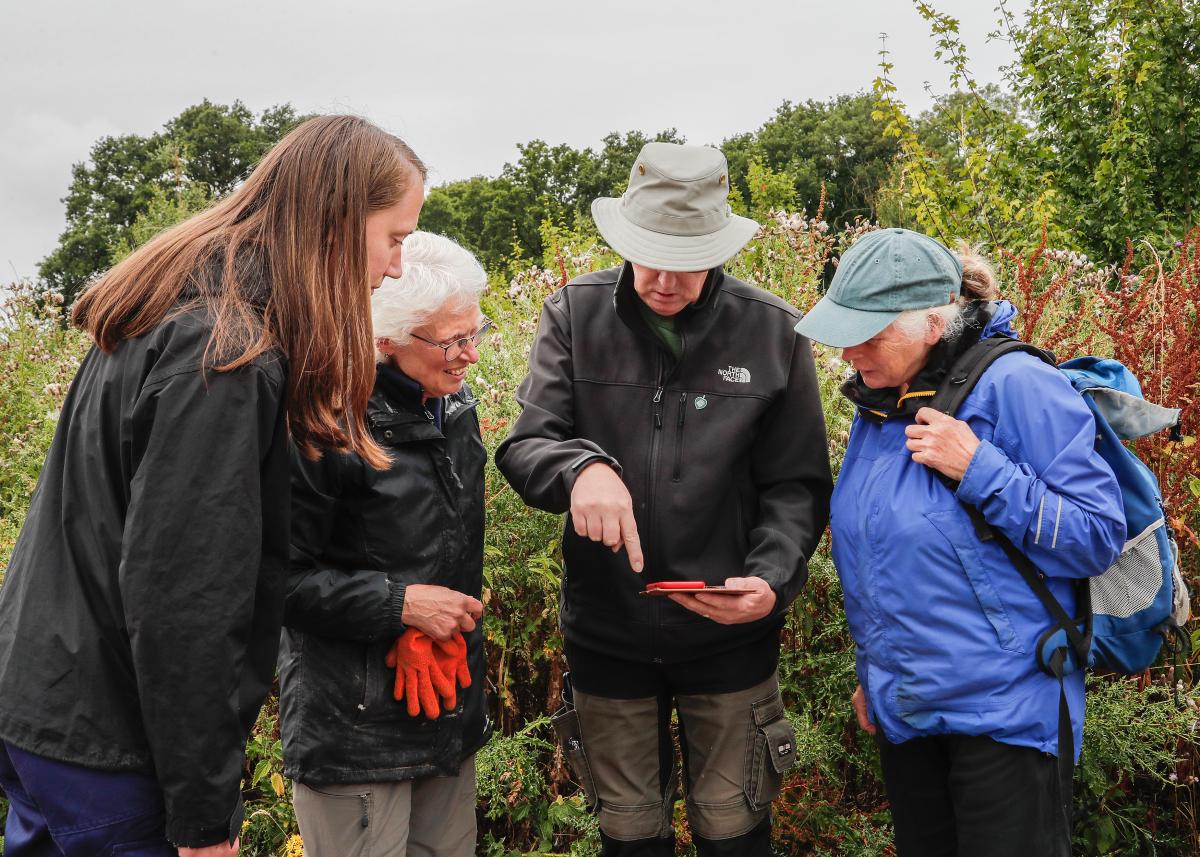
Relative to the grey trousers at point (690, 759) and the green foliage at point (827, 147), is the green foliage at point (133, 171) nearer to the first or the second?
the green foliage at point (827, 147)

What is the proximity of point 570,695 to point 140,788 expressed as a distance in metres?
1.44

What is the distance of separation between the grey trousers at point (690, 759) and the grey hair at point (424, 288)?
1.13 meters

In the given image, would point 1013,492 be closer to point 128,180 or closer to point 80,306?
point 80,306

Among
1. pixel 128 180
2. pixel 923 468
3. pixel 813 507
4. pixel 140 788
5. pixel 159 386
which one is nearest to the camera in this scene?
pixel 159 386

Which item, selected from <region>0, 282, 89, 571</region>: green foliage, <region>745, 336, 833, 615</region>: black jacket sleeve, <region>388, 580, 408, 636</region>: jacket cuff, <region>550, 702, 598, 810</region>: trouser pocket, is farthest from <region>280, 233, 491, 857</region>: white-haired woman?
<region>0, 282, 89, 571</region>: green foliage

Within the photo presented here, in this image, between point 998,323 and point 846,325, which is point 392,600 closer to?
point 846,325

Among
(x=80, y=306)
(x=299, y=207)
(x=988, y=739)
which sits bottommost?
(x=988, y=739)

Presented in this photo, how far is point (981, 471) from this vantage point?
2.17m

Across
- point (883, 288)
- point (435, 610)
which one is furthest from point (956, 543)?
point (435, 610)

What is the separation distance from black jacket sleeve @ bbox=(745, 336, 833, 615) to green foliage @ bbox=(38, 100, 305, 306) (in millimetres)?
27652

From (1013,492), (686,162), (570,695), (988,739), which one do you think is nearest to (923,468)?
(1013,492)

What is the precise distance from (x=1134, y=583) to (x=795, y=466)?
836 millimetres

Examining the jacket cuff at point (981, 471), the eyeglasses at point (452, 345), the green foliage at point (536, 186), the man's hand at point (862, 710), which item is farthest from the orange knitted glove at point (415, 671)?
A: the green foliage at point (536, 186)

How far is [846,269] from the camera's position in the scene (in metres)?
2.50
